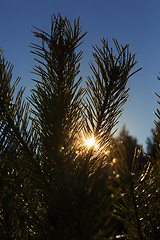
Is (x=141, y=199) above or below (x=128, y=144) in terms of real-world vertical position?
below

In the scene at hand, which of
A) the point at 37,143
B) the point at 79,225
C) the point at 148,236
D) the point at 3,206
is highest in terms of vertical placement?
the point at 37,143

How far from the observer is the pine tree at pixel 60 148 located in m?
0.66

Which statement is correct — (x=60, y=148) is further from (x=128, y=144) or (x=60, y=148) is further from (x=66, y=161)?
(x=128, y=144)

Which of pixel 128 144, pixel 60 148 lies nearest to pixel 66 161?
pixel 60 148

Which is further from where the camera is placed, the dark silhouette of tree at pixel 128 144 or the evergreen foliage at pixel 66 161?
the dark silhouette of tree at pixel 128 144

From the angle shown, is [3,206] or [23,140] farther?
[23,140]

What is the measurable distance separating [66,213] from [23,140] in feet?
1.29

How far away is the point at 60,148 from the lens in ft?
2.50

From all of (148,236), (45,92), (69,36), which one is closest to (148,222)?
(148,236)

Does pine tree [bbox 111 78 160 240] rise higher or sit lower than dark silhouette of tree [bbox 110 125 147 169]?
lower

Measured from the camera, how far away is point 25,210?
0.82 m

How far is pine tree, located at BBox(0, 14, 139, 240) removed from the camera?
2.17ft

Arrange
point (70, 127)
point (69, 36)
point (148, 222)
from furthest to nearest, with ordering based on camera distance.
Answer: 1. point (69, 36)
2. point (70, 127)
3. point (148, 222)

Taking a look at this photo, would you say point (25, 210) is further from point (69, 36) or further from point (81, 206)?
point (69, 36)
